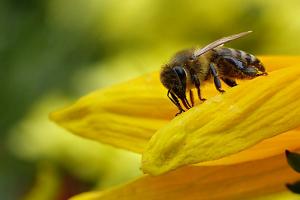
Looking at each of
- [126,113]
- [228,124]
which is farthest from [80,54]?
[228,124]

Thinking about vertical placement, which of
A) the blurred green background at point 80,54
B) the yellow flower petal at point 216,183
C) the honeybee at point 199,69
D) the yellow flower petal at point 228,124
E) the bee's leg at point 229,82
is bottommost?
the yellow flower petal at point 228,124

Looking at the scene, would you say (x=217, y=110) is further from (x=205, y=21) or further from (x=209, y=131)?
(x=205, y=21)

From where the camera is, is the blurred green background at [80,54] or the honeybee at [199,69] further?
the blurred green background at [80,54]

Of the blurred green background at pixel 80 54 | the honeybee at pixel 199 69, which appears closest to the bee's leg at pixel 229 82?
the honeybee at pixel 199 69

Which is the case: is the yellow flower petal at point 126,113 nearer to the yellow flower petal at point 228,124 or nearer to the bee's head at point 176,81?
the bee's head at point 176,81

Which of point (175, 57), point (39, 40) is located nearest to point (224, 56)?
point (175, 57)

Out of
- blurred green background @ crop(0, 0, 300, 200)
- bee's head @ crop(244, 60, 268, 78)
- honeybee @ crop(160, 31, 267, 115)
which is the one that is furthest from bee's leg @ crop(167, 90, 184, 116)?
blurred green background @ crop(0, 0, 300, 200)

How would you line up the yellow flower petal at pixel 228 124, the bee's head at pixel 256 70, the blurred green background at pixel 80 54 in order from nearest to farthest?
1. the yellow flower petal at pixel 228 124
2. the bee's head at pixel 256 70
3. the blurred green background at pixel 80 54

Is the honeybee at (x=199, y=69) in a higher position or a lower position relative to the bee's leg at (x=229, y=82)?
higher

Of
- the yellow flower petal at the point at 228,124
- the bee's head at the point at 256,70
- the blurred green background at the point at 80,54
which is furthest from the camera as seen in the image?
the blurred green background at the point at 80,54
